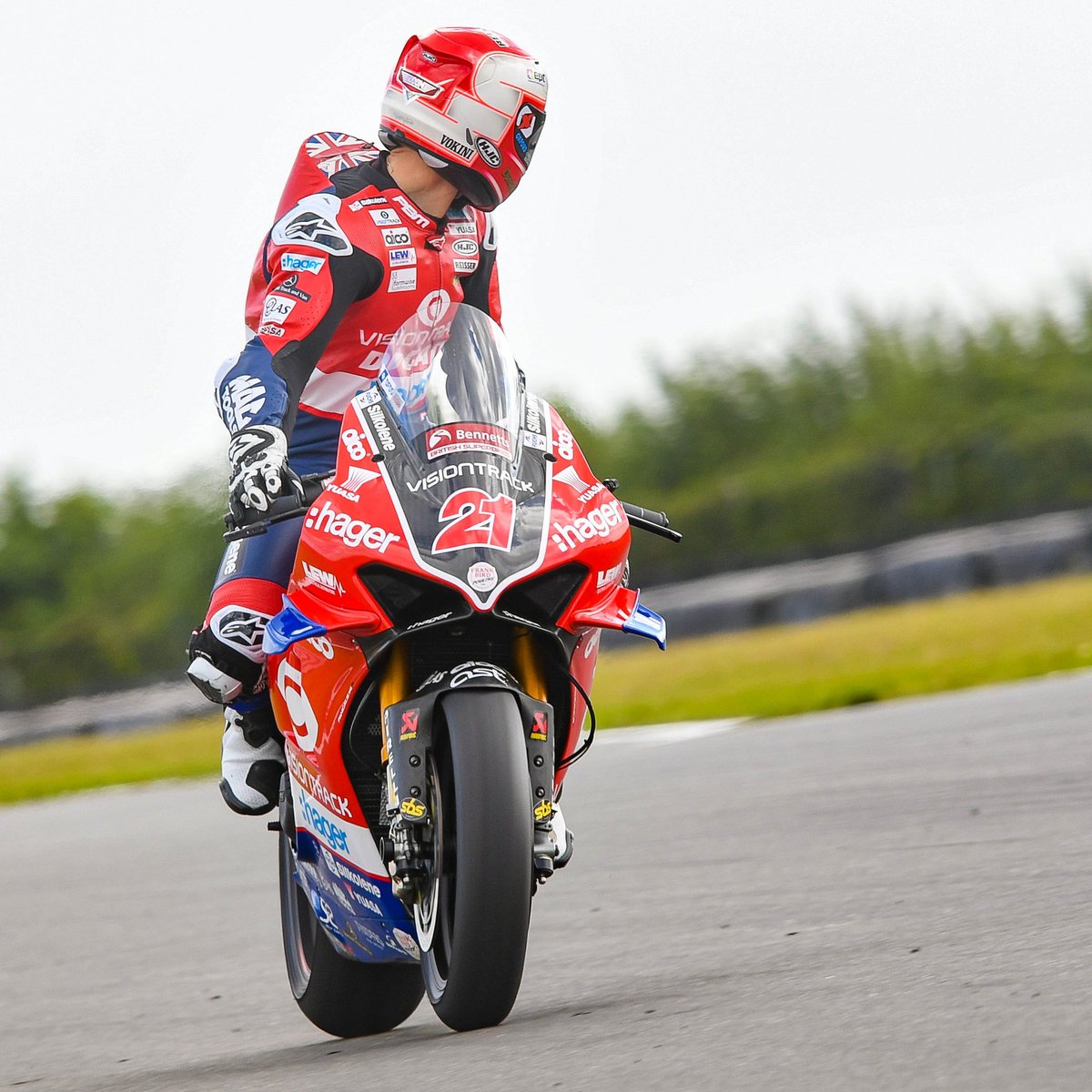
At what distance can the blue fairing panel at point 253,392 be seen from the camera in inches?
150

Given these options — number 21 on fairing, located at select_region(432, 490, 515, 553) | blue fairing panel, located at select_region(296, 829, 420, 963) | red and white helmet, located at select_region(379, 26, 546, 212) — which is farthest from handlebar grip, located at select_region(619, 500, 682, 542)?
blue fairing panel, located at select_region(296, 829, 420, 963)

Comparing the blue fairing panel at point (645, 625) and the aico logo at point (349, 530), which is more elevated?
the aico logo at point (349, 530)

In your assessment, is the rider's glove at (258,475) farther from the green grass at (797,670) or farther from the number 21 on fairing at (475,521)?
the green grass at (797,670)

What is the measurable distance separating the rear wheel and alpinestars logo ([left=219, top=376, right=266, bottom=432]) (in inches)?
37.3

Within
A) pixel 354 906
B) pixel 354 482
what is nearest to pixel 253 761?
pixel 354 906

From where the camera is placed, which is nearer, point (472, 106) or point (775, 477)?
point (472, 106)

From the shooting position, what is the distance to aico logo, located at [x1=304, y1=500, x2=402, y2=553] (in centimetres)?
342

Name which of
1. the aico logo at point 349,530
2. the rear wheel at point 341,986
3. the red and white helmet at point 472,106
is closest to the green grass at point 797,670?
the rear wheel at point 341,986

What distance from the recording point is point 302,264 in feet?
→ 13.0

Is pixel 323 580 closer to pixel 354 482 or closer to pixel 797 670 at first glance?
pixel 354 482

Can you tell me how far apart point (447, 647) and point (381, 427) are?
47 cm

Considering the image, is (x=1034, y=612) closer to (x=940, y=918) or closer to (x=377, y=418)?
(x=940, y=918)

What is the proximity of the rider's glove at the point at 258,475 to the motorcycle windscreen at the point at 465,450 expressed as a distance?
0.24m

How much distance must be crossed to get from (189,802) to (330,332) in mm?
8405
